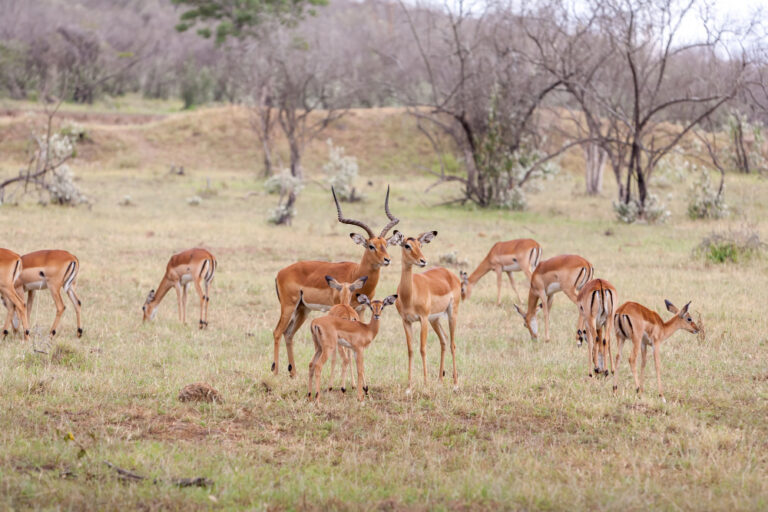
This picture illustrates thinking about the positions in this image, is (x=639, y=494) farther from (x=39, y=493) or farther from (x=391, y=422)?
(x=39, y=493)

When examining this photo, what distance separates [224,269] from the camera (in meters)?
13.2

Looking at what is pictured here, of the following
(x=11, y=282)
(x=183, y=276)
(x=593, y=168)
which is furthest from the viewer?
(x=593, y=168)

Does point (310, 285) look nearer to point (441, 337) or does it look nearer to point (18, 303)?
point (441, 337)

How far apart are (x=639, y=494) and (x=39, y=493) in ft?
10.3

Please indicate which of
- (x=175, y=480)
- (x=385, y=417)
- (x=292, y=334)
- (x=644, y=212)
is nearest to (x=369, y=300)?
(x=385, y=417)

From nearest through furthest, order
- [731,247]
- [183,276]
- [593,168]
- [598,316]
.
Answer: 1. [598,316]
2. [183,276]
3. [731,247]
4. [593,168]

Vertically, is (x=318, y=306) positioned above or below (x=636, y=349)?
above

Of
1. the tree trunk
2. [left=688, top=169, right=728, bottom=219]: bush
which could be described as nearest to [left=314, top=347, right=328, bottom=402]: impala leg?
[left=688, top=169, right=728, bottom=219]: bush

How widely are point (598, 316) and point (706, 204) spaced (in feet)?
49.1

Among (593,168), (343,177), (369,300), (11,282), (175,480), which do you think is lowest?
(175,480)

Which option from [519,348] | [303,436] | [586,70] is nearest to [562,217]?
[586,70]

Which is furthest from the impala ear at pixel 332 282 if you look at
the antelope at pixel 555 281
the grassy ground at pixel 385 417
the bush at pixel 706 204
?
the bush at pixel 706 204

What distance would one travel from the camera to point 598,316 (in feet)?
23.3

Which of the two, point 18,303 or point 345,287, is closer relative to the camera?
point 345,287
